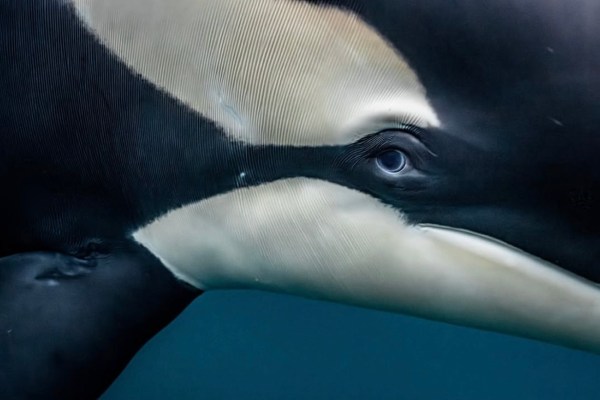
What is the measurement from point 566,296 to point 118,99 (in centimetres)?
216

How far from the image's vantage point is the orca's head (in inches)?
117

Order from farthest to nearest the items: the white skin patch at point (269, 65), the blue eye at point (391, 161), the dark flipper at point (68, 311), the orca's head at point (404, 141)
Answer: the dark flipper at point (68, 311)
the blue eye at point (391, 161)
the white skin patch at point (269, 65)
the orca's head at point (404, 141)

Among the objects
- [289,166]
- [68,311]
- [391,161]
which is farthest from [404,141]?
[68,311]

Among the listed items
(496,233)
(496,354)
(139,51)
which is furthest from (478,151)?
(496,354)

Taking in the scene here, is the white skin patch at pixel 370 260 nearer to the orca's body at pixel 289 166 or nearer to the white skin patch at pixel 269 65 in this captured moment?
the orca's body at pixel 289 166

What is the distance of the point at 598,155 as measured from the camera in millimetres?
2965

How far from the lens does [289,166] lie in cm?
347

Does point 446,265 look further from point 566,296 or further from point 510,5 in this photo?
point 510,5

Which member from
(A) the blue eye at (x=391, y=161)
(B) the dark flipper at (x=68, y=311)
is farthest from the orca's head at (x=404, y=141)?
(B) the dark flipper at (x=68, y=311)

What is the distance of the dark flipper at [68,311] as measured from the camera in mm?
4027

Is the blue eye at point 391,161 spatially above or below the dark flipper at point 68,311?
above

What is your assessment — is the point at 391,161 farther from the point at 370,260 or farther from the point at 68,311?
the point at 68,311

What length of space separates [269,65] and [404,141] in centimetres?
64

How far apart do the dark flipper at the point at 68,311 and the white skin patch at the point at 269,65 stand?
992mm
